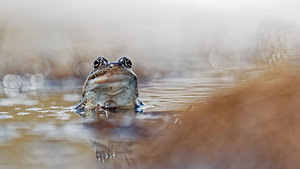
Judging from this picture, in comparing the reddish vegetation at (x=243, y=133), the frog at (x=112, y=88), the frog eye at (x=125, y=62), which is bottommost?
the frog at (x=112, y=88)

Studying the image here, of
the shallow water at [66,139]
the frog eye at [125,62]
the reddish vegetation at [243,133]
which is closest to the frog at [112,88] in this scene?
the frog eye at [125,62]

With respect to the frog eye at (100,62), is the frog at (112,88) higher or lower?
lower

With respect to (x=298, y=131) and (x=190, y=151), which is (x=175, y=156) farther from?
(x=298, y=131)

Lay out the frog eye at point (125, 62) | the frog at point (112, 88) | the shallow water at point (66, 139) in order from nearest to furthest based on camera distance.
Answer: the shallow water at point (66, 139) < the frog at point (112, 88) < the frog eye at point (125, 62)

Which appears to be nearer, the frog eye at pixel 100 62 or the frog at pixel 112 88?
the frog at pixel 112 88

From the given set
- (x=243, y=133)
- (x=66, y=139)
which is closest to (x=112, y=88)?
(x=66, y=139)

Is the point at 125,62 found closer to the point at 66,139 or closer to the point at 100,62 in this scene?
the point at 100,62

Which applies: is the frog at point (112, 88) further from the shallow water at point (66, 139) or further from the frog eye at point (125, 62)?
the shallow water at point (66, 139)
